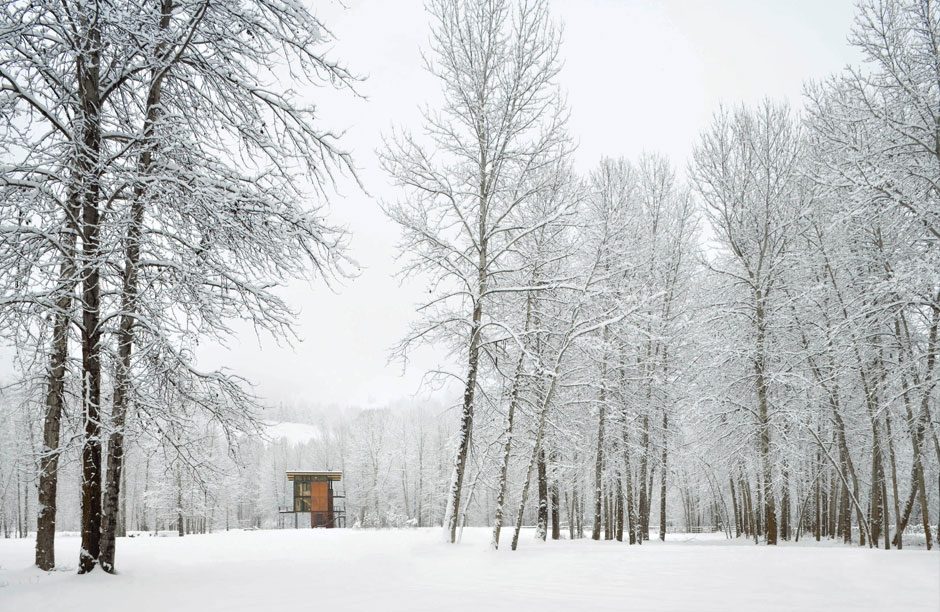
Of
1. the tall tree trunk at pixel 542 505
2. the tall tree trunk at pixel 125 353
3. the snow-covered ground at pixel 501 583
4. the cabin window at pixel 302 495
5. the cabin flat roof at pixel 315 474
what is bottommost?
the cabin window at pixel 302 495

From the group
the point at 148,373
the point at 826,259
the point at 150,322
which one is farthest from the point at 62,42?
the point at 826,259

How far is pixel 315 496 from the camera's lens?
36906 millimetres

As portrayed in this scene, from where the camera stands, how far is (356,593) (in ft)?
16.9

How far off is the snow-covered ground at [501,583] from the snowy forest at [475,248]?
1098mm

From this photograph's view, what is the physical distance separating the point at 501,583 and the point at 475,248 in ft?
22.9

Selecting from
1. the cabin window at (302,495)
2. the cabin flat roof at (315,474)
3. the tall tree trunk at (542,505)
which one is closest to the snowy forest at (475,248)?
the tall tree trunk at (542,505)

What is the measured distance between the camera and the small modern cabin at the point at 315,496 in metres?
36.4

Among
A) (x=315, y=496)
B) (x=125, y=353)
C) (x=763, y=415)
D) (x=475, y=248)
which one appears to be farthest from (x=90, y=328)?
(x=315, y=496)

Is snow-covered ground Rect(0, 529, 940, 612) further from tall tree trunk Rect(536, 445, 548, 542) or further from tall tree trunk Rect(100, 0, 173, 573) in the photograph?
tall tree trunk Rect(536, 445, 548, 542)

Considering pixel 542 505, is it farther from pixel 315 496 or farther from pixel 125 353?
pixel 315 496

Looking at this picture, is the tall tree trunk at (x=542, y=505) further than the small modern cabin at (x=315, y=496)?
No

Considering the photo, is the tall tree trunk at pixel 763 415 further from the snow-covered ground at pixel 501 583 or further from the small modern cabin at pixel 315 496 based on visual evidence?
the small modern cabin at pixel 315 496

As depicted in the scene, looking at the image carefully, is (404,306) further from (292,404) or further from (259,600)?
(292,404)

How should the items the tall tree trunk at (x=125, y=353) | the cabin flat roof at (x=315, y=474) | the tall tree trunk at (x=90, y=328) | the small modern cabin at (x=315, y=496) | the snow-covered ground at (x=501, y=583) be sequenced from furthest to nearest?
the small modern cabin at (x=315, y=496)
the cabin flat roof at (x=315, y=474)
the tall tree trunk at (x=125, y=353)
the tall tree trunk at (x=90, y=328)
the snow-covered ground at (x=501, y=583)
